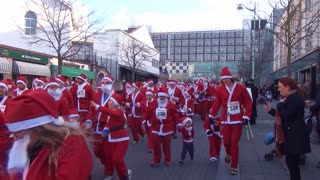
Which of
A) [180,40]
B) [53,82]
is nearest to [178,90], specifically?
[53,82]

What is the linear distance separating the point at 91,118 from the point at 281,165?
3913 mm

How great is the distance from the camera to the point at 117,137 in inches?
284

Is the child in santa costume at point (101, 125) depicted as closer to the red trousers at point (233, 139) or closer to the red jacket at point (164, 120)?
the red jacket at point (164, 120)

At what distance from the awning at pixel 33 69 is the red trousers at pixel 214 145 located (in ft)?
61.2

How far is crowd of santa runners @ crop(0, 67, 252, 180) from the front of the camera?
247cm

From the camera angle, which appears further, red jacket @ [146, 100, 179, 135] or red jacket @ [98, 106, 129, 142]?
red jacket @ [146, 100, 179, 135]

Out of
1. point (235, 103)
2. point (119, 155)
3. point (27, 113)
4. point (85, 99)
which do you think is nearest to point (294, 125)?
point (235, 103)

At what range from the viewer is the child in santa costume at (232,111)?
26.1 feet

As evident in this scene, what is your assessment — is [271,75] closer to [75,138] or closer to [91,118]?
[91,118]

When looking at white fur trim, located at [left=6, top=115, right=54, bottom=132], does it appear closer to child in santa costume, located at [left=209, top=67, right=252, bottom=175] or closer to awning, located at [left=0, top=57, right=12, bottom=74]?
child in santa costume, located at [left=209, top=67, right=252, bottom=175]

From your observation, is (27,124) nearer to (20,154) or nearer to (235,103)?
(20,154)

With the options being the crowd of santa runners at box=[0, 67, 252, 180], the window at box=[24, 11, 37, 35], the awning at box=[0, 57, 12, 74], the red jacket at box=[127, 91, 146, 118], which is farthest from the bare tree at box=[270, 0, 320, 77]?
the window at box=[24, 11, 37, 35]

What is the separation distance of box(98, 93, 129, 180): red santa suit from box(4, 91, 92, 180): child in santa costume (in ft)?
14.8

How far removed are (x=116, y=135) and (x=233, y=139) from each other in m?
2.23
